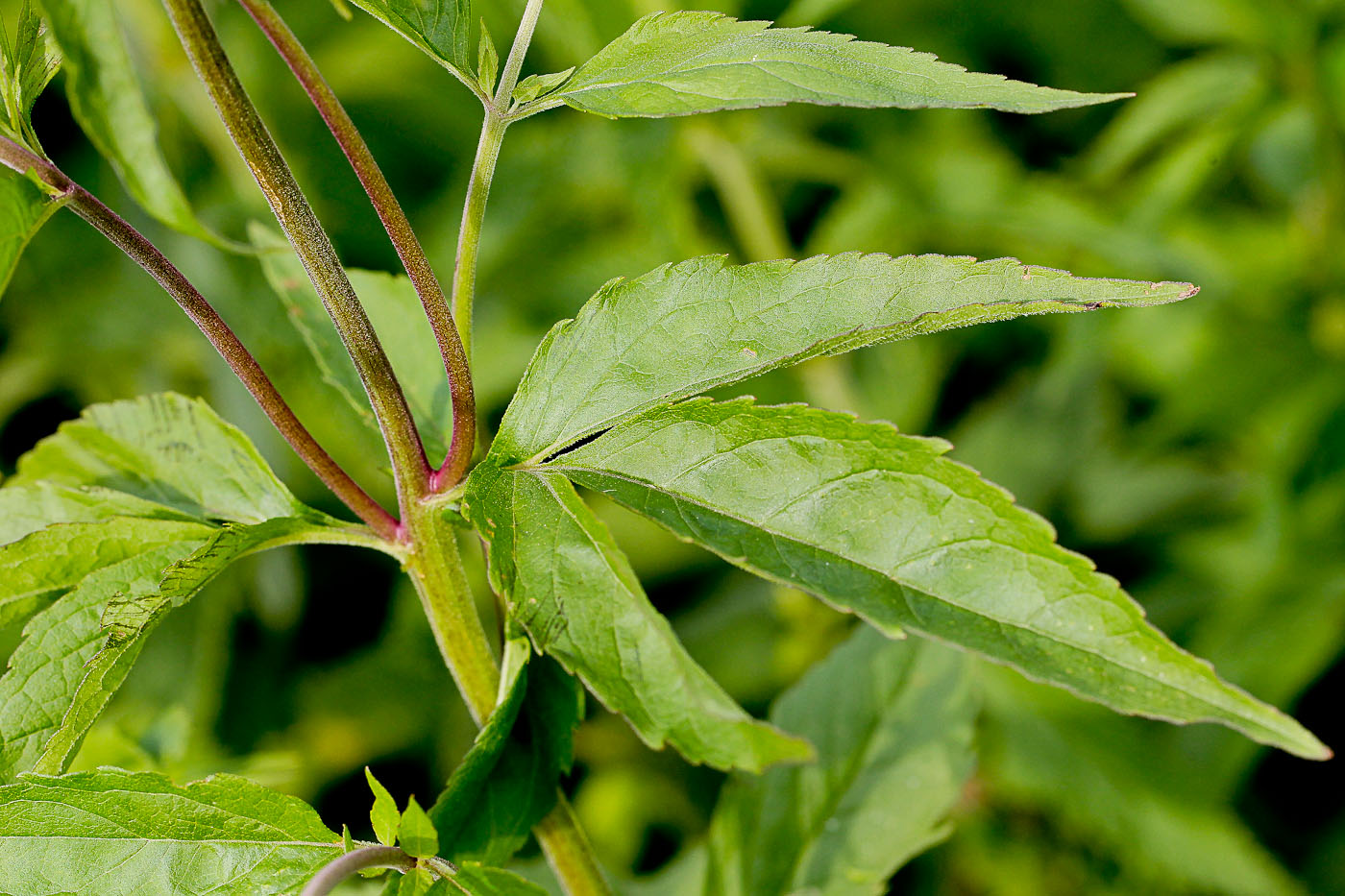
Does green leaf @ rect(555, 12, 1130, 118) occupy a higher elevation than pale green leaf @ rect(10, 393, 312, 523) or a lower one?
higher

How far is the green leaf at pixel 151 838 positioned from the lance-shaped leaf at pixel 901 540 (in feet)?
0.78

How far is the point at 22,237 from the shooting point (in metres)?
0.61

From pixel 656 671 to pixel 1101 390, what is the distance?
1926 mm

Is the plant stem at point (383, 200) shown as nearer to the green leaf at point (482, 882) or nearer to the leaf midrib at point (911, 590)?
the leaf midrib at point (911, 590)

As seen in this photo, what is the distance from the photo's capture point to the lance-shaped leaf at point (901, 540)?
536 mm

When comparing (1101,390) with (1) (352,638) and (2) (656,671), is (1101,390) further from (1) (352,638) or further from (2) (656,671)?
(2) (656,671)

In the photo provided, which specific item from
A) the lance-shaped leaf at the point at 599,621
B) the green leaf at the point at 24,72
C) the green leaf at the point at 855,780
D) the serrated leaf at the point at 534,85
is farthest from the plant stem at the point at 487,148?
the green leaf at the point at 855,780

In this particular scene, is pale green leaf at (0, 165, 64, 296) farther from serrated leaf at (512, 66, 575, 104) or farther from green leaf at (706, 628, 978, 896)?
green leaf at (706, 628, 978, 896)

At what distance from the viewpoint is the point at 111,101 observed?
62cm

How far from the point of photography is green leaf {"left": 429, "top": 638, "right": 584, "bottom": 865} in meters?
0.64

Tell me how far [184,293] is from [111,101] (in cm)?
11

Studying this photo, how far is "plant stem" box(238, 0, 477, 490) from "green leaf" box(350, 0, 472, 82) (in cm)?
4

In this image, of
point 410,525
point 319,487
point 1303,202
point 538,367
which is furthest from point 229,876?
point 1303,202

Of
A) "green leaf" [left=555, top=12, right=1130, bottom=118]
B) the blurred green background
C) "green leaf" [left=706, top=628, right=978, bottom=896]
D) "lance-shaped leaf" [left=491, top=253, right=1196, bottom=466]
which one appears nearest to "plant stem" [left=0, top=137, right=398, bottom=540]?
"lance-shaped leaf" [left=491, top=253, right=1196, bottom=466]
